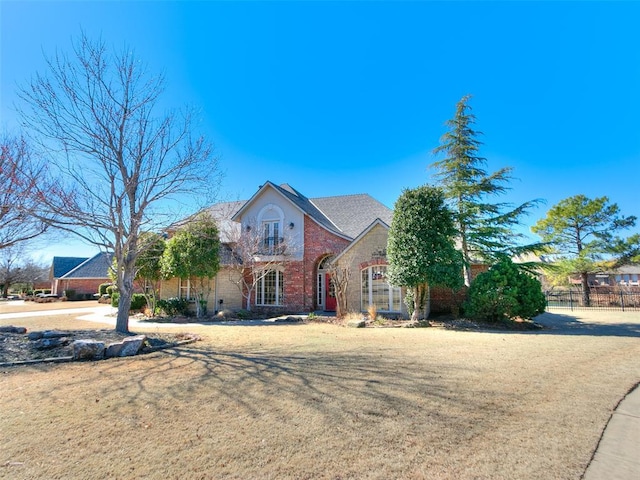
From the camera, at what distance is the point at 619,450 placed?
3547 millimetres

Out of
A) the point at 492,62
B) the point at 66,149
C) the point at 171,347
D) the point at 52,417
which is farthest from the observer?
the point at 492,62

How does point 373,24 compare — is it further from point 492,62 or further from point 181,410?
point 181,410

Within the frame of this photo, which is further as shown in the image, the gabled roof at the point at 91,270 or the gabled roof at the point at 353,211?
the gabled roof at the point at 91,270

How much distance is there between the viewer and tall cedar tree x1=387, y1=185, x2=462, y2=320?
13.5m

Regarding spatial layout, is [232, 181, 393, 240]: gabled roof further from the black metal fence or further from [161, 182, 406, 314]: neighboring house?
the black metal fence

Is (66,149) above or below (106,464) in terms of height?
above

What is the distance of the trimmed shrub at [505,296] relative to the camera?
1290cm

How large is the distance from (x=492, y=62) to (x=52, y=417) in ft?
51.6

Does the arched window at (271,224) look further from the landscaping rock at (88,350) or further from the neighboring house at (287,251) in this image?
the landscaping rock at (88,350)

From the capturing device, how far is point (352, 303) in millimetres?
16750

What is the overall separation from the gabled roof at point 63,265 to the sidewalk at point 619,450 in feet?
173

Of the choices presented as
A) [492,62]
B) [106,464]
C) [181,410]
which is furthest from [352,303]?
[106,464]

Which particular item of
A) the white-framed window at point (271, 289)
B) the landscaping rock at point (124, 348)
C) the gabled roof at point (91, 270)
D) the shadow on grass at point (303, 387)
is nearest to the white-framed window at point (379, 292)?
the white-framed window at point (271, 289)

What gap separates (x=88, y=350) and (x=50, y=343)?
2.11m
